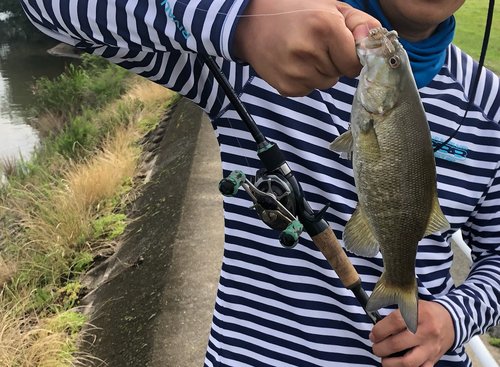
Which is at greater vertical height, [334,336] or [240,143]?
[240,143]

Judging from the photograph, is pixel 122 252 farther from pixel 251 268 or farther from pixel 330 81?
pixel 330 81

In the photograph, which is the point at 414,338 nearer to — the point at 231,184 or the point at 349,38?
the point at 231,184

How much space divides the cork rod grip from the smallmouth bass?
3.9 inches

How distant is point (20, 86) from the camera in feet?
58.2

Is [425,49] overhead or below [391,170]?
overhead

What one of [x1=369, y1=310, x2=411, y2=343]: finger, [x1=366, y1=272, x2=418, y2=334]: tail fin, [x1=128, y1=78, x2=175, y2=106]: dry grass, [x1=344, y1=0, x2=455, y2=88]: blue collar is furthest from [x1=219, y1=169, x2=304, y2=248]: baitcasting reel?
[x1=128, y1=78, x2=175, y2=106]: dry grass

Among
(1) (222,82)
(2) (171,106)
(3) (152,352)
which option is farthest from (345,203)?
(2) (171,106)

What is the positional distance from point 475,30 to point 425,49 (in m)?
2.19

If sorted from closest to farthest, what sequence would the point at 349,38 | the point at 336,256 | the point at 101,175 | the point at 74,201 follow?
the point at 349,38 → the point at 336,256 → the point at 74,201 → the point at 101,175

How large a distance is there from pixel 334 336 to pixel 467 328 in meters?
0.44

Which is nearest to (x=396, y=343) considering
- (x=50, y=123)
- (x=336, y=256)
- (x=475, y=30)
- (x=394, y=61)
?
(x=336, y=256)

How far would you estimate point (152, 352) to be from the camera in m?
3.01

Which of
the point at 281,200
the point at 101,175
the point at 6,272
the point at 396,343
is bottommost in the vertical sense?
the point at 6,272

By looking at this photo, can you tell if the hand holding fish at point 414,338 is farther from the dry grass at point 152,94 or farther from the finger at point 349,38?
the dry grass at point 152,94
